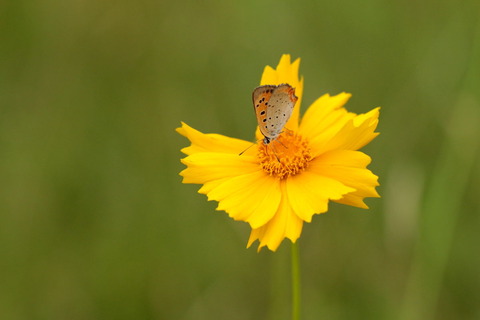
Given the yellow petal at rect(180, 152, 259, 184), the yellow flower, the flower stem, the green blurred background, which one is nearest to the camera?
the flower stem

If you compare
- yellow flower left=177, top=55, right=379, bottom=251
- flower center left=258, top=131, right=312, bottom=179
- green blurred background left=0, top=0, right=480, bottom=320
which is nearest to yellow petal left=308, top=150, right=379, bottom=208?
yellow flower left=177, top=55, right=379, bottom=251

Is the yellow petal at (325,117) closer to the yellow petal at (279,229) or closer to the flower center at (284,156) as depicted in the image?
the flower center at (284,156)

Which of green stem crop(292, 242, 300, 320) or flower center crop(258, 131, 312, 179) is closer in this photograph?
green stem crop(292, 242, 300, 320)

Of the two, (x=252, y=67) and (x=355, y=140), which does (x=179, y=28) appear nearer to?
(x=252, y=67)

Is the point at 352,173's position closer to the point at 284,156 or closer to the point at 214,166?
the point at 284,156

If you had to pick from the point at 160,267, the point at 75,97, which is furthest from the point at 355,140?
the point at 75,97

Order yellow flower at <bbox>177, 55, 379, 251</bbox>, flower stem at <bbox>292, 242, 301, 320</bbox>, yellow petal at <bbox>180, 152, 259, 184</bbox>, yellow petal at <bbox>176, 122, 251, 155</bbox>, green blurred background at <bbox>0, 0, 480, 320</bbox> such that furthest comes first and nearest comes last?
green blurred background at <bbox>0, 0, 480, 320</bbox> → yellow petal at <bbox>176, 122, 251, 155</bbox> → yellow petal at <bbox>180, 152, 259, 184</bbox> → yellow flower at <bbox>177, 55, 379, 251</bbox> → flower stem at <bbox>292, 242, 301, 320</bbox>

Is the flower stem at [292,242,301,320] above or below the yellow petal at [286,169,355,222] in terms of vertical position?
below

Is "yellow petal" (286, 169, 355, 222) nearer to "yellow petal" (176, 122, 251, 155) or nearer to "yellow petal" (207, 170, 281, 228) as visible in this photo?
"yellow petal" (207, 170, 281, 228)
